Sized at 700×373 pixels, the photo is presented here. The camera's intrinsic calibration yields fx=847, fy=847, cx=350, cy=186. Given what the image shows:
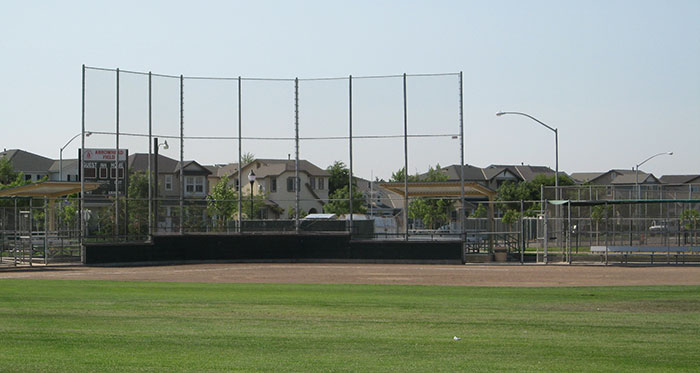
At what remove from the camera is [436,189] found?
37.4 meters

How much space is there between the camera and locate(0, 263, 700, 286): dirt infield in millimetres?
25125

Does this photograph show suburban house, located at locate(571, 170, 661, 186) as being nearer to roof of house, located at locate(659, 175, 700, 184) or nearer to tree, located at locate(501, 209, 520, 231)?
roof of house, located at locate(659, 175, 700, 184)

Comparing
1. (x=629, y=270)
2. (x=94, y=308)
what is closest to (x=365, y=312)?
(x=94, y=308)

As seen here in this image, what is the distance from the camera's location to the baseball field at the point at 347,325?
10.6 m

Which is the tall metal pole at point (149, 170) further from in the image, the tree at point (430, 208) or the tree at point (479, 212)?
the tree at point (479, 212)

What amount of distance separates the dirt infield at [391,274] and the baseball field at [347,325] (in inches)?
38.3

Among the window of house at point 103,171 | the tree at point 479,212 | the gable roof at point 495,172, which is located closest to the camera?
the window of house at point 103,171

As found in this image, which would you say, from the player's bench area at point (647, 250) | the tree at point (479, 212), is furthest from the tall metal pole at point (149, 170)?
the tree at point (479, 212)

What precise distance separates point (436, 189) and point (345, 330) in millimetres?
24605

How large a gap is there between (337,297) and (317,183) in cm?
5369

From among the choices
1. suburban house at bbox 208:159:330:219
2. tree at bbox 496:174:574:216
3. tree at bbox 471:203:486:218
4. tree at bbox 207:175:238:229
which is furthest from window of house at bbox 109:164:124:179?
tree at bbox 496:174:574:216

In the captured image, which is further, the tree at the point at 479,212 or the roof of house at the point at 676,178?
the roof of house at the point at 676,178

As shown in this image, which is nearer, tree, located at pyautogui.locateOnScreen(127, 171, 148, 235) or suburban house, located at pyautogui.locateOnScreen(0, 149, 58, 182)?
tree, located at pyautogui.locateOnScreen(127, 171, 148, 235)

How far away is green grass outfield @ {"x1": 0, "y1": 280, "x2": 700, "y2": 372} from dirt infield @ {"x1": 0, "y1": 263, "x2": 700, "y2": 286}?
4879mm
